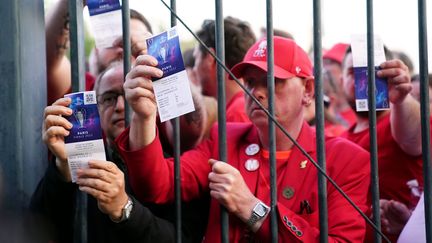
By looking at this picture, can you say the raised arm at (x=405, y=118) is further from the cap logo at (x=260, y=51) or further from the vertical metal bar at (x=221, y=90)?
the vertical metal bar at (x=221, y=90)

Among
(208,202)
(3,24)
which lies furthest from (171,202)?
(3,24)

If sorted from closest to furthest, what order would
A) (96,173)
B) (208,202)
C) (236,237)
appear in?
(96,173), (236,237), (208,202)

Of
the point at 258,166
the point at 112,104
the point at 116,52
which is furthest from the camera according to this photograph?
the point at 116,52

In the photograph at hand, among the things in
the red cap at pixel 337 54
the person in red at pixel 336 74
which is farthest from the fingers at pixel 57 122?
the red cap at pixel 337 54

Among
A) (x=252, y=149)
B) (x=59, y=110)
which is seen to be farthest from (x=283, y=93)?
(x=59, y=110)

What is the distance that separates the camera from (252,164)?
2863mm

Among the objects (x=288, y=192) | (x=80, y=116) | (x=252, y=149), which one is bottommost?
(x=288, y=192)

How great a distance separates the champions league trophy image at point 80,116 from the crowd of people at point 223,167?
0.12ft

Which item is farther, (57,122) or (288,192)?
(288,192)

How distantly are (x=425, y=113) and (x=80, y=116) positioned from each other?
1.03m

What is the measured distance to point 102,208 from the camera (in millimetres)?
2461

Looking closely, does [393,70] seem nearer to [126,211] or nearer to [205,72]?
[126,211]

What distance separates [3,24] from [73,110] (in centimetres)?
37

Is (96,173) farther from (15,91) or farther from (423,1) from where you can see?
(423,1)
